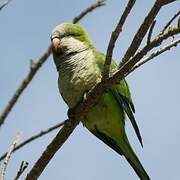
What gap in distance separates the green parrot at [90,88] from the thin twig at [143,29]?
149cm

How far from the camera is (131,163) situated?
5512 mm

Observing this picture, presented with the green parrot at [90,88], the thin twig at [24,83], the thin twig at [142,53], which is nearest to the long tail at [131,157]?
the green parrot at [90,88]

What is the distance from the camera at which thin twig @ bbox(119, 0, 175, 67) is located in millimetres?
3074

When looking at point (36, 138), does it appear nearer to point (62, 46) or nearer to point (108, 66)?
point (108, 66)

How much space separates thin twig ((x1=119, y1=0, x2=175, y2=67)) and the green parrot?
4.90ft

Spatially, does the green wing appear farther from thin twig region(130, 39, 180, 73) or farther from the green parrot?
thin twig region(130, 39, 180, 73)

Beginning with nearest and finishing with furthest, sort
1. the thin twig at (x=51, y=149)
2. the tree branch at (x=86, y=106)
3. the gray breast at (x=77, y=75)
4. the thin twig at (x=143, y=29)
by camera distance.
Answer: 1. the thin twig at (x=143, y=29)
2. the tree branch at (x=86, y=106)
3. the thin twig at (x=51, y=149)
4. the gray breast at (x=77, y=75)

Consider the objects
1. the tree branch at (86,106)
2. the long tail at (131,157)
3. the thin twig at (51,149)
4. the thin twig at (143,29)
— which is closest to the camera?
the thin twig at (143,29)

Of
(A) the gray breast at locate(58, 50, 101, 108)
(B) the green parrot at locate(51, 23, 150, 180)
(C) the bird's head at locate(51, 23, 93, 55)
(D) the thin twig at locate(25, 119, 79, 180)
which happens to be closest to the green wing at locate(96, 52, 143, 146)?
(B) the green parrot at locate(51, 23, 150, 180)

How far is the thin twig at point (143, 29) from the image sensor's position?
10.1 ft

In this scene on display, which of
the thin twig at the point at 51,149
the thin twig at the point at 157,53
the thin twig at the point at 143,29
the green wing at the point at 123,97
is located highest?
the thin twig at the point at 143,29

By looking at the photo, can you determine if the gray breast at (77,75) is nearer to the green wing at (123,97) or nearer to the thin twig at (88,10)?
the green wing at (123,97)

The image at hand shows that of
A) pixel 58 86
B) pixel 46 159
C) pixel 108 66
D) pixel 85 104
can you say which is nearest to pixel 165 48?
pixel 108 66

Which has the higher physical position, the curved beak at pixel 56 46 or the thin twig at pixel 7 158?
the curved beak at pixel 56 46
